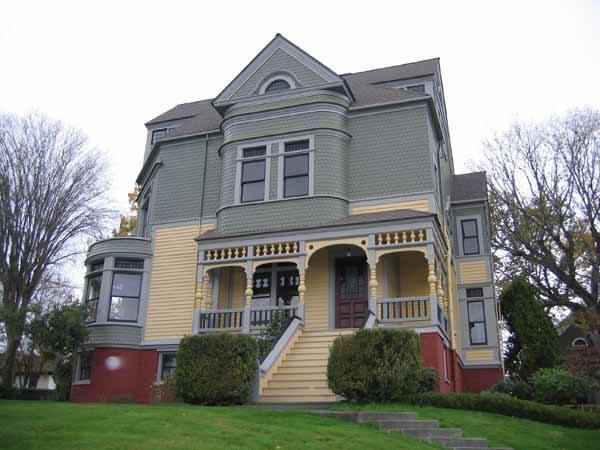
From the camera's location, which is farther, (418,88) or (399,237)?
(418,88)

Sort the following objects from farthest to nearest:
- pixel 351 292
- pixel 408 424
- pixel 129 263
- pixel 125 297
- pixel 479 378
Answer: pixel 479 378
pixel 129 263
pixel 125 297
pixel 351 292
pixel 408 424

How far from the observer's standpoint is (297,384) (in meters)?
15.1

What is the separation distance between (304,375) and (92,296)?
9.49 m

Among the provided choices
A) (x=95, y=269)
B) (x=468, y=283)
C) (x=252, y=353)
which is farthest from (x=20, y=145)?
(x=468, y=283)

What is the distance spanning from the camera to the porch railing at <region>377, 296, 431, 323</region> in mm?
16594

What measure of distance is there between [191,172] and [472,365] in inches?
492

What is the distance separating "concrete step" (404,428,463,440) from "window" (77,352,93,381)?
42.1ft

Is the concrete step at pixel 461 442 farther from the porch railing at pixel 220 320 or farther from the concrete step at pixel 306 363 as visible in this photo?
the porch railing at pixel 220 320

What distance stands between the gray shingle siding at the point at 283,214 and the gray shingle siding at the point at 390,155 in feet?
3.28

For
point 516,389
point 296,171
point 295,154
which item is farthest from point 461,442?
point 295,154

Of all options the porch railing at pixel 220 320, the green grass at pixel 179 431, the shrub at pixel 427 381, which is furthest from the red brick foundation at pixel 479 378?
the green grass at pixel 179 431

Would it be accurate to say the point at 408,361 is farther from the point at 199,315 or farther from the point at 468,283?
the point at 468,283

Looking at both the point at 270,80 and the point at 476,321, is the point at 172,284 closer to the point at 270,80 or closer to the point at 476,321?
the point at 270,80

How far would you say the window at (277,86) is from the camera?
21.4 meters
